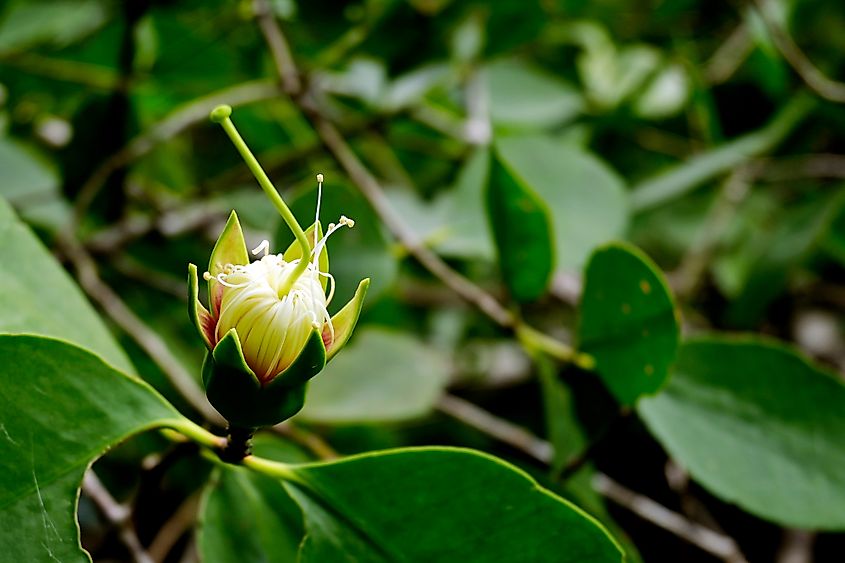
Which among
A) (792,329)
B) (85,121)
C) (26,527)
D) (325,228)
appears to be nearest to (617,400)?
(325,228)

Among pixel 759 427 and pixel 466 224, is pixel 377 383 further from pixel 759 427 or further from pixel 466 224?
pixel 759 427

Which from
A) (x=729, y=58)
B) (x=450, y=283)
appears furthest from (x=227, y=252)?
(x=729, y=58)

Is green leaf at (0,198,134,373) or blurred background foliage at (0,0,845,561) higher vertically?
green leaf at (0,198,134,373)

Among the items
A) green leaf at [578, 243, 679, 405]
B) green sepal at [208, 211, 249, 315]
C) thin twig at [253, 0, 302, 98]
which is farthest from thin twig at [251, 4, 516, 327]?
green sepal at [208, 211, 249, 315]

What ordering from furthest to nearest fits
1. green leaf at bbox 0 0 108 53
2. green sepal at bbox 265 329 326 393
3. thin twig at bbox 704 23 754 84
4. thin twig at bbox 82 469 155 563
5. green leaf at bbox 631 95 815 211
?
thin twig at bbox 704 23 754 84 < green leaf at bbox 631 95 815 211 < green leaf at bbox 0 0 108 53 < thin twig at bbox 82 469 155 563 < green sepal at bbox 265 329 326 393

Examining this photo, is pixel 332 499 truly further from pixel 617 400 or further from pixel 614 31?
pixel 614 31

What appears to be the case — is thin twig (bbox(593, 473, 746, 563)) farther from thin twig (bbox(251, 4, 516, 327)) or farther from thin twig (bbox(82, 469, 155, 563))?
thin twig (bbox(82, 469, 155, 563))
